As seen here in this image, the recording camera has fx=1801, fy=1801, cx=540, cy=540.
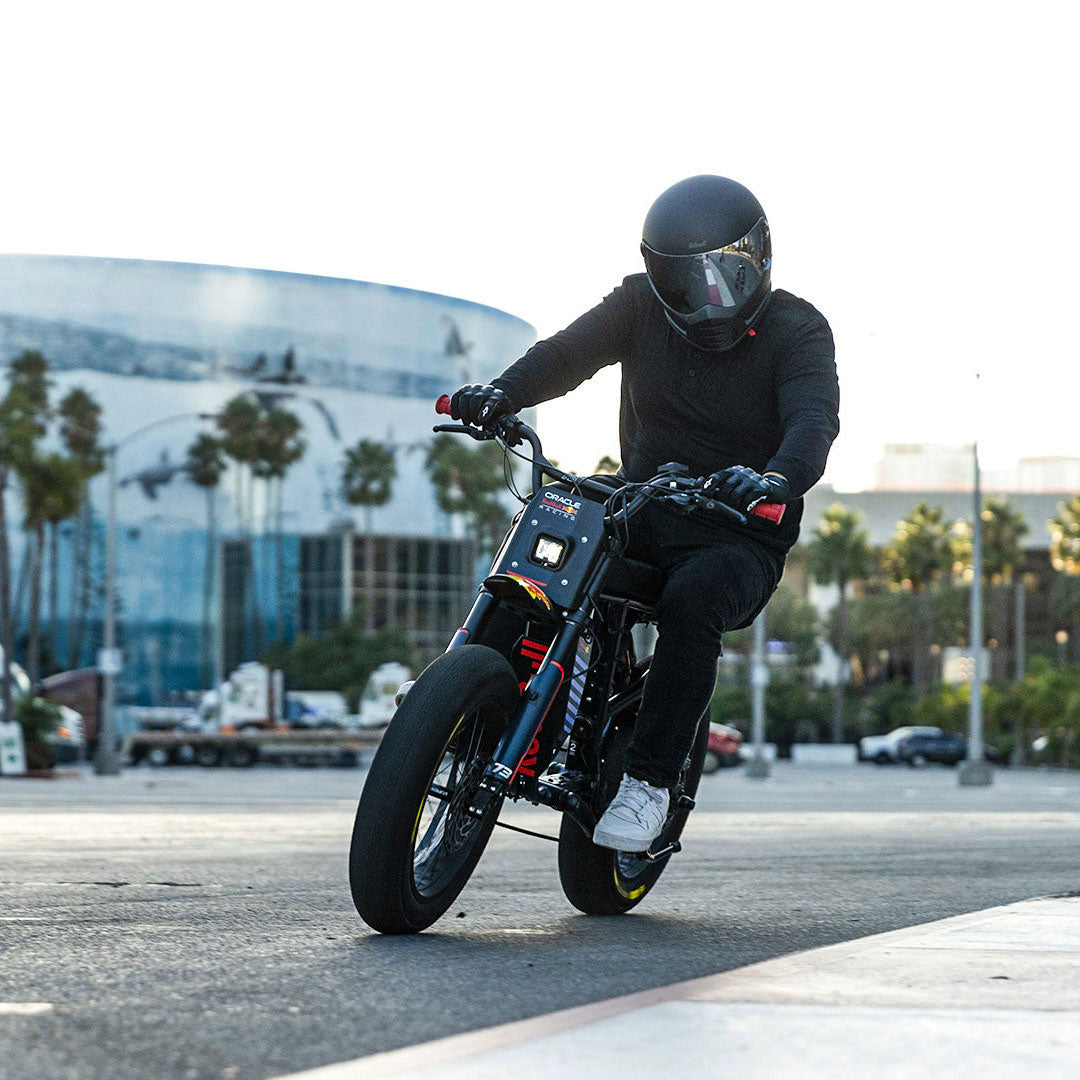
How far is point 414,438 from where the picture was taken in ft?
329

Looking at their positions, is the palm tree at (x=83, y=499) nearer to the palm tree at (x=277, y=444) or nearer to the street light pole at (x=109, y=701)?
the palm tree at (x=277, y=444)

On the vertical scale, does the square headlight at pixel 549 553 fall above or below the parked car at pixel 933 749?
above

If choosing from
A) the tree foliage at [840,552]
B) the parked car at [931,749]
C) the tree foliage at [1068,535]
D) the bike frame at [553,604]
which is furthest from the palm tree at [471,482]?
the bike frame at [553,604]

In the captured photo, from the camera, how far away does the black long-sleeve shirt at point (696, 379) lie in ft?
14.8

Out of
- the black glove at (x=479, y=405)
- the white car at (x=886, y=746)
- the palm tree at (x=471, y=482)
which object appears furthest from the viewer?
the palm tree at (x=471, y=482)

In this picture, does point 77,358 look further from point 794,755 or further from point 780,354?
point 780,354

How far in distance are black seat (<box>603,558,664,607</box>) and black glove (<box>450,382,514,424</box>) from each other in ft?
1.52

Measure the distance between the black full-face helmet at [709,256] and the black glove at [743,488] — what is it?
62 centimetres

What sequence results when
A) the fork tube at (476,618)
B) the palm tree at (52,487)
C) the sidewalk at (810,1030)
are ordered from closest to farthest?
the sidewalk at (810,1030) < the fork tube at (476,618) < the palm tree at (52,487)

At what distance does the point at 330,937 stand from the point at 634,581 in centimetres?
115

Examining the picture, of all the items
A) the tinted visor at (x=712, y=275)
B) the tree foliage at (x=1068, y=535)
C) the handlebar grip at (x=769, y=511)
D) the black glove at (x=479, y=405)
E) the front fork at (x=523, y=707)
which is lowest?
the front fork at (x=523, y=707)

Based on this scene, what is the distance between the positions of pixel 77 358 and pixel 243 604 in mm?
15272

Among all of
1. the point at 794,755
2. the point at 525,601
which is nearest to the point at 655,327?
the point at 525,601

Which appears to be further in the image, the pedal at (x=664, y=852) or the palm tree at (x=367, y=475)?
the palm tree at (x=367, y=475)
